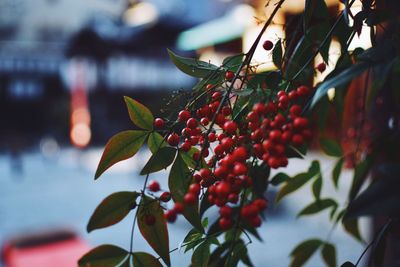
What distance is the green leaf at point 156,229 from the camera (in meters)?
0.40

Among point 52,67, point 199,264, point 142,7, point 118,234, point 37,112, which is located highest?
point 142,7

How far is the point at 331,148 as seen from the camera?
694 mm

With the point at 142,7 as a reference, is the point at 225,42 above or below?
below

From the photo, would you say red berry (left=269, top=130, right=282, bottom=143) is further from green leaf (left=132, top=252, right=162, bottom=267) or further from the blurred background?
the blurred background

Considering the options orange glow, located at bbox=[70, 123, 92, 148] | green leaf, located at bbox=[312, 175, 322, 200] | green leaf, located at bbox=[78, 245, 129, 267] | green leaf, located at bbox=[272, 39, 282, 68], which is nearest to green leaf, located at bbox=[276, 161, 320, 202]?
green leaf, located at bbox=[312, 175, 322, 200]

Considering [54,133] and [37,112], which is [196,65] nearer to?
[54,133]

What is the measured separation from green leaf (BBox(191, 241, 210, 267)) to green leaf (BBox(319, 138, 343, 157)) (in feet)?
1.08

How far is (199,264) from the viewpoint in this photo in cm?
46

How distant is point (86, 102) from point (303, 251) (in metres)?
9.47

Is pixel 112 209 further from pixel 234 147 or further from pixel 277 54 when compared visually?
pixel 277 54

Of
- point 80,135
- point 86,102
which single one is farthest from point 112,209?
point 86,102

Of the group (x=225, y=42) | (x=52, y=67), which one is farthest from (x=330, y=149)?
(x=52, y=67)

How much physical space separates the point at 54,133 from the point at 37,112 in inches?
70.7

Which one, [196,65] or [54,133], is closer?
[196,65]
